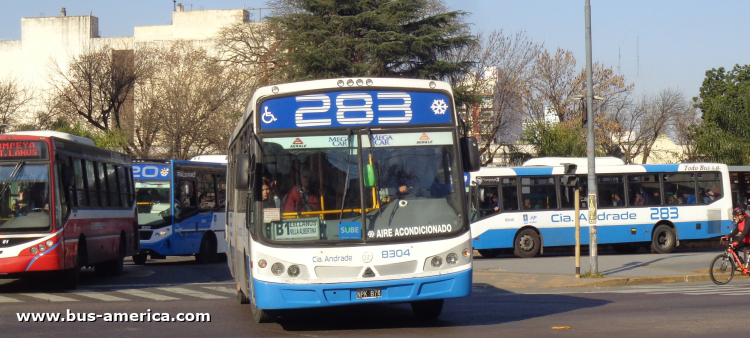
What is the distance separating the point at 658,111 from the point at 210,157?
4769cm

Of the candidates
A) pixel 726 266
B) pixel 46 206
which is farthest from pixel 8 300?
pixel 726 266

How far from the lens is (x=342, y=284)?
945 centimetres

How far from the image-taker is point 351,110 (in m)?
10.0

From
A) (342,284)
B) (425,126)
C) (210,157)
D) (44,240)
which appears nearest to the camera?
(342,284)

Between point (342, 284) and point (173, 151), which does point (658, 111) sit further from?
point (342, 284)

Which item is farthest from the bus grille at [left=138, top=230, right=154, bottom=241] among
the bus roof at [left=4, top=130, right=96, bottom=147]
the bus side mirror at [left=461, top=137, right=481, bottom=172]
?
the bus side mirror at [left=461, top=137, right=481, bottom=172]

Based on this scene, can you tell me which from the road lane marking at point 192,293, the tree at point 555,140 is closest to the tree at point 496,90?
the tree at point 555,140

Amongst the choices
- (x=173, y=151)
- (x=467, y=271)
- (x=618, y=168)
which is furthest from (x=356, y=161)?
(x=173, y=151)

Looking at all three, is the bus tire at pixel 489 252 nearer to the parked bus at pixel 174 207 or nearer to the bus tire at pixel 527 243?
the bus tire at pixel 527 243

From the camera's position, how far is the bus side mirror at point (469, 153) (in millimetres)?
10062

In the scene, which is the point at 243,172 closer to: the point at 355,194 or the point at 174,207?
the point at 355,194

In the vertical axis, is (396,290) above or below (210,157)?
below

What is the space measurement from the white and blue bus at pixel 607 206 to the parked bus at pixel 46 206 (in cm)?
1154

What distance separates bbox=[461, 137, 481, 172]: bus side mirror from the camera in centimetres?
1006
